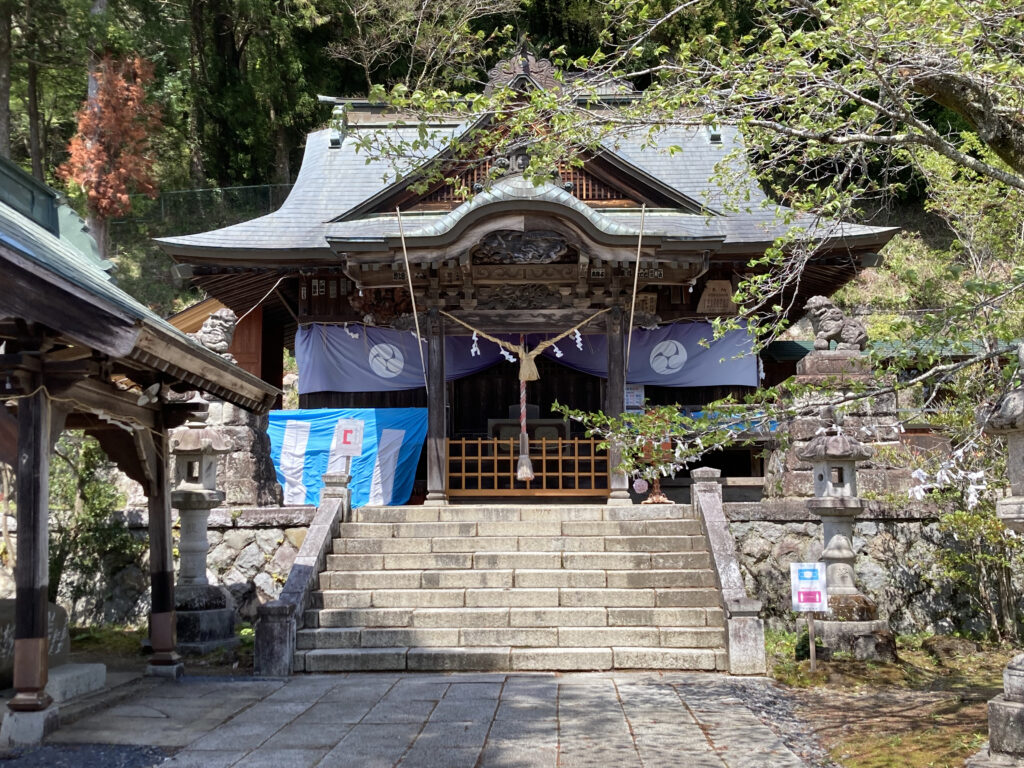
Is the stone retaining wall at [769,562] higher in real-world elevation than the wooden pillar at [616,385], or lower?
lower

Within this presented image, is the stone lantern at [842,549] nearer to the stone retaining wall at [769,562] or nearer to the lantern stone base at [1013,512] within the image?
the stone retaining wall at [769,562]

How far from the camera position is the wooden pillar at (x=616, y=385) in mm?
11961

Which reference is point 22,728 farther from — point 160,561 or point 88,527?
point 88,527

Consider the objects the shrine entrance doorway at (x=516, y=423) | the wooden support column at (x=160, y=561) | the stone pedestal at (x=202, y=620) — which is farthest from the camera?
the shrine entrance doorway at (x=516, y=423)

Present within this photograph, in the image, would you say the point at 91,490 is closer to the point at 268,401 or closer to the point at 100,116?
the point at 268,401

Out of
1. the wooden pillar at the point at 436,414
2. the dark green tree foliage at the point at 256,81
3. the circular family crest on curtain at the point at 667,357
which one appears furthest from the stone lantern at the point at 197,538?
the dark green tree foliage at the point at 256,81

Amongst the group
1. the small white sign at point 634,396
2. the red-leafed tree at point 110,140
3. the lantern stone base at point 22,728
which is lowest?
the lantern stone base at point 22,728

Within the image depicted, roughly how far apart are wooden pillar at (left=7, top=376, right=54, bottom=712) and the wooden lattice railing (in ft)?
22.6

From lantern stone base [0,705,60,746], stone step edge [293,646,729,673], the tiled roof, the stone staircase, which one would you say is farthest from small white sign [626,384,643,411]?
lantern stone base [0,705,60,746]

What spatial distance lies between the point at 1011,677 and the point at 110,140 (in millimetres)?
24906

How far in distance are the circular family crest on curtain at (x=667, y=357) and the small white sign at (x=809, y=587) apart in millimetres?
6594

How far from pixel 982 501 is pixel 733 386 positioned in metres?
5.71

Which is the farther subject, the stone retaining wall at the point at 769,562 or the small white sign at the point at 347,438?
the small white sign at the point at 347,438

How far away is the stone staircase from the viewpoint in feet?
28.0
